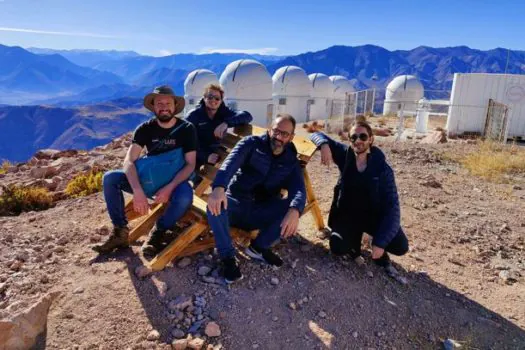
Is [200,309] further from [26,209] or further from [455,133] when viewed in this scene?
[455,133]

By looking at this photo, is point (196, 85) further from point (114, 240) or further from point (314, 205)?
point (114, 240)

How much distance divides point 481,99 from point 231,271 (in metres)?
15.6

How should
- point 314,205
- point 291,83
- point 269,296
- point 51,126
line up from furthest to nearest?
point 51,126
point 291,83
point 314,205
point 269,296

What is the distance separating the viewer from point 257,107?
2434 cm

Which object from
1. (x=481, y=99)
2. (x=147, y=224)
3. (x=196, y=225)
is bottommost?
(x=147, y=224)

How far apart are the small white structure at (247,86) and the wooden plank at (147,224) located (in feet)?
66.8

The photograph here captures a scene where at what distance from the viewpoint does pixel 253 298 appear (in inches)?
112

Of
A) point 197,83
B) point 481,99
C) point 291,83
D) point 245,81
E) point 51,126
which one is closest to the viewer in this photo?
point 481,99

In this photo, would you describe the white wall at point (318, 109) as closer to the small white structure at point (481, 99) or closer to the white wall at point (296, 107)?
the white wall at point (296, 107)

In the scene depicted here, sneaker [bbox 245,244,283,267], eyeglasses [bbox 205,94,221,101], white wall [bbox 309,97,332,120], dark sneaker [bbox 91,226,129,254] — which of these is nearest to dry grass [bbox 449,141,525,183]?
eyeglasses [bbox 205,94,221,101]

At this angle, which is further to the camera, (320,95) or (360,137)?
(320,95)

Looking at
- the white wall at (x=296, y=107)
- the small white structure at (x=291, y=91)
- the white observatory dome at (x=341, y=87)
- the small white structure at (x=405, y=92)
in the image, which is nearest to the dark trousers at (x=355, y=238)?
the small white structure at (x=291, y=91)

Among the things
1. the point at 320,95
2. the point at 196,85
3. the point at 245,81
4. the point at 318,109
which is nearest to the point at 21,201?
the point at 245,81

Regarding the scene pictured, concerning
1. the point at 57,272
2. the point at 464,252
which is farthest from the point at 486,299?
the point at 57,272
